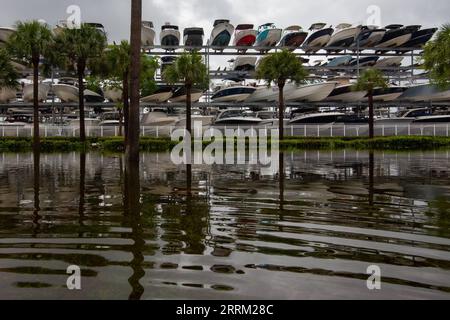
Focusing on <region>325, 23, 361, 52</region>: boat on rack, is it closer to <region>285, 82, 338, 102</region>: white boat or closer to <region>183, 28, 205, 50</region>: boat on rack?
<region>285, 82, 338, 102</region>: white boat

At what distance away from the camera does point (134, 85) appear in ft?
50.2

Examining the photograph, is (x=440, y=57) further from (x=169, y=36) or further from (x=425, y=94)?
(x=169, y=36)

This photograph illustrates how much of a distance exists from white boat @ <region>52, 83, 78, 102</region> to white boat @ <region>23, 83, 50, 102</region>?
7.58 ft

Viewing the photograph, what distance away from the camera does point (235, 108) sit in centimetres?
5838

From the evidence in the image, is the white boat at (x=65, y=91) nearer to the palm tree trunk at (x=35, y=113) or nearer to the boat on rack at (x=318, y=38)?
the palm tree trunk at (x=35, y=113)

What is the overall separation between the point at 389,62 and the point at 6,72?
4758 cm

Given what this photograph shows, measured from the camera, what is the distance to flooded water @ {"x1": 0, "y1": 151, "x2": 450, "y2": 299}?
4.38m

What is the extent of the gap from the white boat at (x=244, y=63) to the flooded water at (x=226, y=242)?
163 ft

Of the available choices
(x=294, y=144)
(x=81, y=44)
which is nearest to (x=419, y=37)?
(x=294, y=144)

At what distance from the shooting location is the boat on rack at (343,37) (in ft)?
194

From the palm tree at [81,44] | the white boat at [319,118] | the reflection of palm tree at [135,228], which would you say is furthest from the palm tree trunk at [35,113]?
the white boat at [319,118]
